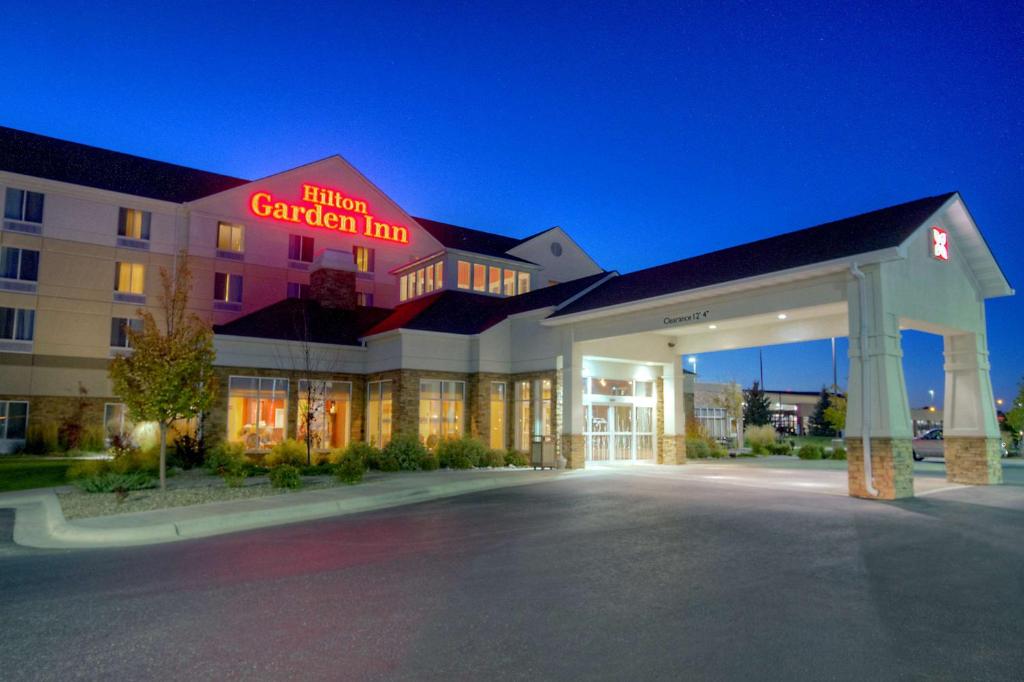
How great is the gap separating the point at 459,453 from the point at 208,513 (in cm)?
1130

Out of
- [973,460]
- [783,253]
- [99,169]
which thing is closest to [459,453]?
[783,253]

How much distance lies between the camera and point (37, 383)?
28.8 m

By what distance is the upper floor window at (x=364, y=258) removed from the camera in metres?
36.8

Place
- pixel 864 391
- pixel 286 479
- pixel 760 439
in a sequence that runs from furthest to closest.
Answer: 1. pixel 760 439
2. pixel 286 479
3. pixel 864 391

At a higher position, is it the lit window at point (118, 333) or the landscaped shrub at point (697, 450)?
the lit window at point (118, 333)

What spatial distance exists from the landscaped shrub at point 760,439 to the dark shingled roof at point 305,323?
20.3 m

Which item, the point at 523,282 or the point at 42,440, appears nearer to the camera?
the point at 42,440

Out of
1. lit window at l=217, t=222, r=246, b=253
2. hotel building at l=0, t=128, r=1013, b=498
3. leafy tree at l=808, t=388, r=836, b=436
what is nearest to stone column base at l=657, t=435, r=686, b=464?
hotel building at l=0, t=128, r=1013, b=498

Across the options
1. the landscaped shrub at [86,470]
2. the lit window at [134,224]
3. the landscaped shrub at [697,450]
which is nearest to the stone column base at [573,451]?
the landscaped shrub at [697,450]

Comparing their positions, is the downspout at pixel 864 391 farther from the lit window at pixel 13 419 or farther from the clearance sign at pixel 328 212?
the lit window at pixel 13 419

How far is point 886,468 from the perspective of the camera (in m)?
14.6

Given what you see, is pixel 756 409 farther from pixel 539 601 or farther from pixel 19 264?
pixel 539 601

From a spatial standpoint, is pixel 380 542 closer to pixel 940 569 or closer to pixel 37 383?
pixel 940 569

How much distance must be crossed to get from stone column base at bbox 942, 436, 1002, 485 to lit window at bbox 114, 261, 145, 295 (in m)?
31.9
